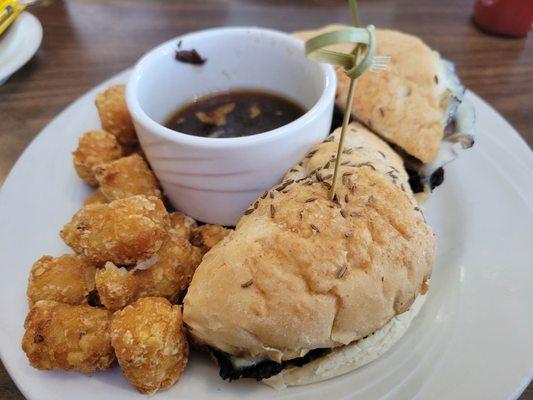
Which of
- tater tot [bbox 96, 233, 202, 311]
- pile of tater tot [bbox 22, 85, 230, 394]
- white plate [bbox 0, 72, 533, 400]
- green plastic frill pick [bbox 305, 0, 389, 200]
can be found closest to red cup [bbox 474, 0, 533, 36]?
white plate [bbox 0, 72, 533, 400]

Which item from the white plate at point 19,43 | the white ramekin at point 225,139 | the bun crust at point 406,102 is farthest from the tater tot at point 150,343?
the white plate at point 19,43

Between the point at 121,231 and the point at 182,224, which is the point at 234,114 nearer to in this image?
the point at 182,224

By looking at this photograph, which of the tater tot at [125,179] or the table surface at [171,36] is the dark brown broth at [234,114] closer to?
the tater tot at [125,179]

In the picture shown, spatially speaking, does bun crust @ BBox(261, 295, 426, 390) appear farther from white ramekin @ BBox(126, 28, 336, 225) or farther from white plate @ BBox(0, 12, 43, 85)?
white plate @ BBox(0, 12, 43, 85)

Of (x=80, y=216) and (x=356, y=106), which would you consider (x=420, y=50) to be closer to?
(x=356, y=106)

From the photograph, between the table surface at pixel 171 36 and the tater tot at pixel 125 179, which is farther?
the table surface at pixel 171 36

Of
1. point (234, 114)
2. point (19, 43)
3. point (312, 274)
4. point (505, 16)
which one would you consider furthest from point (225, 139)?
point (505, 16)

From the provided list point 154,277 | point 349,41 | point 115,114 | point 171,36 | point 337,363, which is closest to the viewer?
point 349,41
